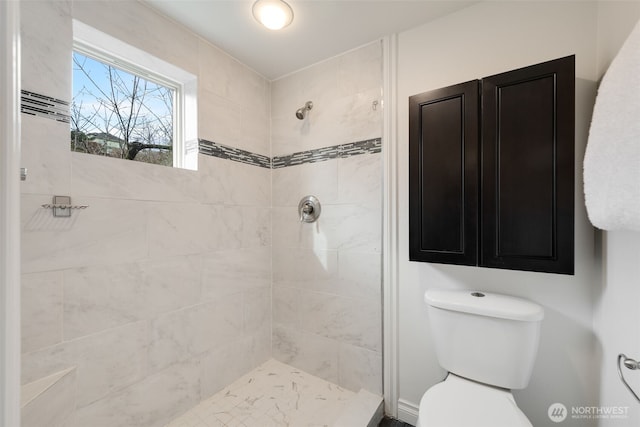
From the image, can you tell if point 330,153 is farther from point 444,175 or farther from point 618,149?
point 618,149

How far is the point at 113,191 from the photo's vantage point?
124 cm

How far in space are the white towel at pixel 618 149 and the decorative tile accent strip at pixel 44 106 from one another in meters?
1.86

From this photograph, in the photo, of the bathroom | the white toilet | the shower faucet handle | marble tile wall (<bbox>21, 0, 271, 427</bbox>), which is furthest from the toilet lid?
marble tile wall (<bbox>21, 0, 271, 427</bbox>)

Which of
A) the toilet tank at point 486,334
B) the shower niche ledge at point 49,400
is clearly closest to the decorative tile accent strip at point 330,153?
the toilet tank at point 486,334

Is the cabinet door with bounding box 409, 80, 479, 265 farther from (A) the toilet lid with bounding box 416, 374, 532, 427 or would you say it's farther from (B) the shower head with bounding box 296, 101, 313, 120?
(B) the shower head with bounding box 296, 101, 313, 120

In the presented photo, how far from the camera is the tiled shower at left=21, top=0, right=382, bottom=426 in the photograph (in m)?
1.07

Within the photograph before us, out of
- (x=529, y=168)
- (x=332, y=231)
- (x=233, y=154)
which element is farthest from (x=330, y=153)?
(x=529, y=168)

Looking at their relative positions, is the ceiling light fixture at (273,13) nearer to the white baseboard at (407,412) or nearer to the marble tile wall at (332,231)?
the marble tile wall at (332,231)

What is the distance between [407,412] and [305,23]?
218 centimetres

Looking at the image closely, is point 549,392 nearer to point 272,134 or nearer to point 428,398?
point 428,398

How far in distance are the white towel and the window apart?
5.64 ft

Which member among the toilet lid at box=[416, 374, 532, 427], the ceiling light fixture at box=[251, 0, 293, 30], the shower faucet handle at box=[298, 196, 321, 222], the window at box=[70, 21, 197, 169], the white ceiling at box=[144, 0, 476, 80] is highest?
the white ceiling at box=[144, 0, 476, 80]

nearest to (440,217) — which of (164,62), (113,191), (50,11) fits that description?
(113,191)

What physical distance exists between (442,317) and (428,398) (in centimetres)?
33
